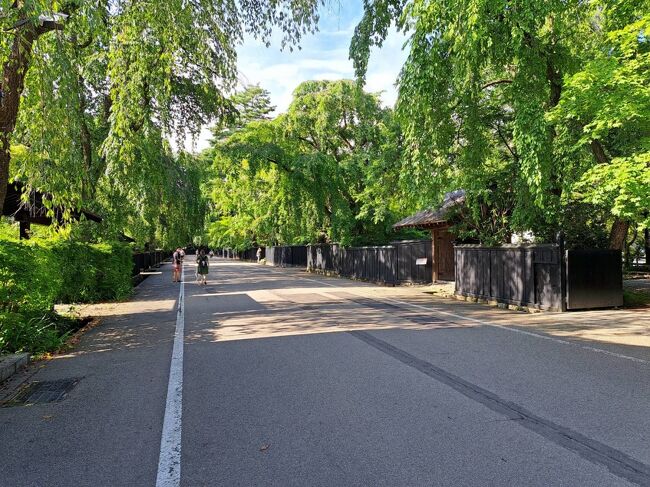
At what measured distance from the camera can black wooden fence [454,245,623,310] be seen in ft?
41.7

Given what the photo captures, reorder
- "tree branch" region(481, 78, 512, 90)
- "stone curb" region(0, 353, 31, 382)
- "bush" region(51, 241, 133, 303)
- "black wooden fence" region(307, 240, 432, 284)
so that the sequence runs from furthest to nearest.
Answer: "black wooden fence" region(307, 240, 432, 284) → "tree branch" region(481, 78, 512, 90) → "bush" region(51, 241, 133, 303) → "stone curb" region(0, 353, 31, 382)

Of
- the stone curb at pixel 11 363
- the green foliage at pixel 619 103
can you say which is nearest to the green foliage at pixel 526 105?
the green foliage at pixel 619 103

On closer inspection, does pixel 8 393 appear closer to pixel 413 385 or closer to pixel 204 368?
pixel 204 368

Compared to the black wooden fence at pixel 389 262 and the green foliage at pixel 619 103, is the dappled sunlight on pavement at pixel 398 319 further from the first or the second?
the black wooden fence at pixel 389 262

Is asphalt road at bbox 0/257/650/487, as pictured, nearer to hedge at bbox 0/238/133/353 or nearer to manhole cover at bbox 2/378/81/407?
manhole cover at bbox 2/378/81/407

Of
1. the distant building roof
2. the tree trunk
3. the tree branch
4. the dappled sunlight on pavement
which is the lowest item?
the dappled sunlight on pavement

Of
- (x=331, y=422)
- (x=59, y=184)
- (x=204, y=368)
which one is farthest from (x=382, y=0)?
(x=331, y=422)

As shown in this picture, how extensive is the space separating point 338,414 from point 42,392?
389 cm

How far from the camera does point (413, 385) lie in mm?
6020

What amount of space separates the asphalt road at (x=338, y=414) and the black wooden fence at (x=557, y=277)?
151 inches

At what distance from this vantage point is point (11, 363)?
23.3ft

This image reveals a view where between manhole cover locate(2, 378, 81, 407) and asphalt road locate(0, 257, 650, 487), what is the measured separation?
156mm

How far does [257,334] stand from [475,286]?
28.6ft

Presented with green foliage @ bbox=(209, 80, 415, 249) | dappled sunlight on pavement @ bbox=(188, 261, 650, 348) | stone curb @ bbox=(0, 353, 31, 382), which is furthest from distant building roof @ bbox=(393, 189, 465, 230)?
stone curb @ bbox=(0, 353, 31, 382)
